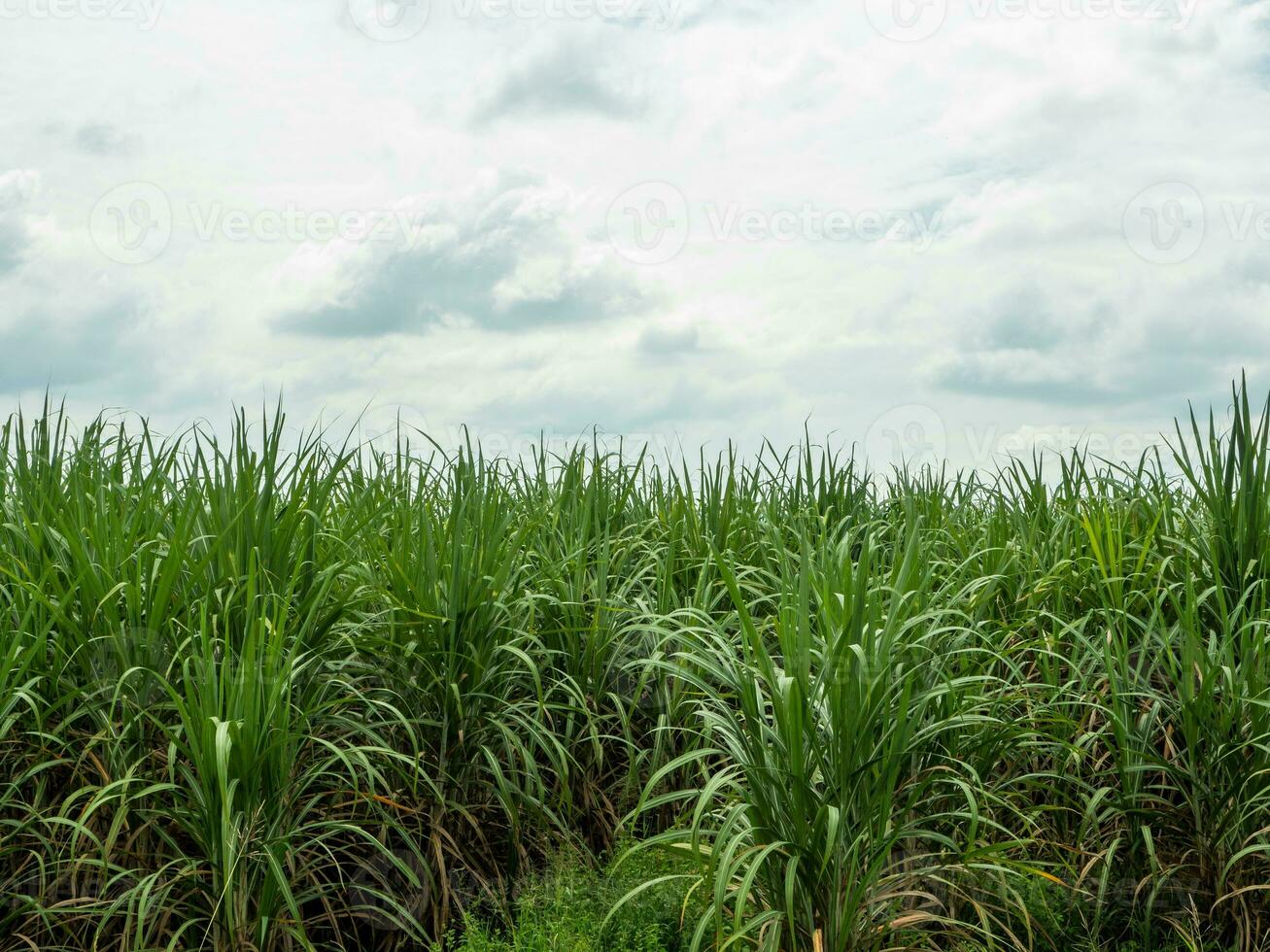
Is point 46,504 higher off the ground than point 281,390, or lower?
lower

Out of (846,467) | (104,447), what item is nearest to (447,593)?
(104,447)

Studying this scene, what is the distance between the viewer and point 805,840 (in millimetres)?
2670

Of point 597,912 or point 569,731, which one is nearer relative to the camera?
point 597,912

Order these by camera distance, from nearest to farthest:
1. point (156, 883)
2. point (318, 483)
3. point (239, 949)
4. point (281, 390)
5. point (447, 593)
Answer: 1. point (239, 949)
2. point (156, 883)
3. point (447, 593)
4. point (281, 390)
5. point (318, 483)

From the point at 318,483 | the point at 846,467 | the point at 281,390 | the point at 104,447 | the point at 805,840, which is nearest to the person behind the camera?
the point at 805,840

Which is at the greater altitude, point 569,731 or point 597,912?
point 569,731

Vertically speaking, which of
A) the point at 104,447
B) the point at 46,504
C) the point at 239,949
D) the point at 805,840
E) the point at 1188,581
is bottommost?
the point at 239,949

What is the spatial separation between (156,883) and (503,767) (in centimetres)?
112

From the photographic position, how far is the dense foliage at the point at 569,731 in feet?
9.25

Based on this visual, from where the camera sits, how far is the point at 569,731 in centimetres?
377

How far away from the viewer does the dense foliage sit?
282cm

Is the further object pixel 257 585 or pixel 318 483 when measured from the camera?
pixel 318 483

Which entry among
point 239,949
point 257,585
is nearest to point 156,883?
point 239,949

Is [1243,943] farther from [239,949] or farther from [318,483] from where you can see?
[318,483]
